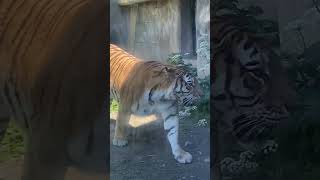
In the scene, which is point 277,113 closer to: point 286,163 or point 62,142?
point 286,163

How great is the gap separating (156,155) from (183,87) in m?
0.52

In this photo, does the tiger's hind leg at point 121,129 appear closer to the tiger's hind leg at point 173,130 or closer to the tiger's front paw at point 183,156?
the tiger's hind leg at point 173,130

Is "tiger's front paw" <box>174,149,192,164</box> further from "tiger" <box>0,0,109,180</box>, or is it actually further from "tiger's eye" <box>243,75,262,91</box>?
"tiger's eye" <box>243,75,262,91</box>

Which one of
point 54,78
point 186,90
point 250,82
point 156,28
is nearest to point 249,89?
point 250,82

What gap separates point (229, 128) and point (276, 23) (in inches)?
33.7

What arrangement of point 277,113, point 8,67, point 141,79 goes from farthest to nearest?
point 277,113 → point 141,79 → point 8,67

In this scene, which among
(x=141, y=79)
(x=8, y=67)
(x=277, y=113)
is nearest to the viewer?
(x=8, y=67)

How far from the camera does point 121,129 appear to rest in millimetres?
3660

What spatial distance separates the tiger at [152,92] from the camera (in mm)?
3656

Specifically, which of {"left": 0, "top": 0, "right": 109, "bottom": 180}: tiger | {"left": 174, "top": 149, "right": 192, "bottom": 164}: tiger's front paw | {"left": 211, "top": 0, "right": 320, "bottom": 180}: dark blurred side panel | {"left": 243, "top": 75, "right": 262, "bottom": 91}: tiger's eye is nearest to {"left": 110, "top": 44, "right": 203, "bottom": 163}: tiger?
{"left": 174, "top": 149, "right": 192, "bottom": 164}: tiger's front paw

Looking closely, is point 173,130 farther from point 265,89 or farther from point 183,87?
point 265,89

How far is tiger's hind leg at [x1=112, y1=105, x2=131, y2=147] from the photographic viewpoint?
12.0ft

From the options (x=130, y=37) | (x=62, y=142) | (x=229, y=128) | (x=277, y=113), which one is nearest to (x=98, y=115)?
(x=62, y=142)

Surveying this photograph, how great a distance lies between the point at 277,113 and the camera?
3.96m
